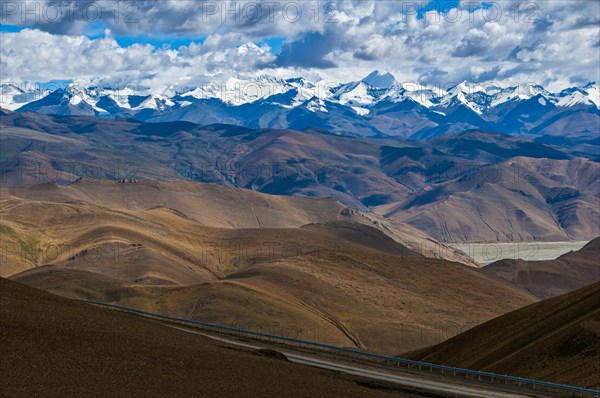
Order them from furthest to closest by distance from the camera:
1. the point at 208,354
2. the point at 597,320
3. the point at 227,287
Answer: the point at 227,287 < the point at 597,320 < the point at 208,354


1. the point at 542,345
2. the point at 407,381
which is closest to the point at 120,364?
the point at 407,381

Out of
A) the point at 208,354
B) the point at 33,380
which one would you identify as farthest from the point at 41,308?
the point at 33,380

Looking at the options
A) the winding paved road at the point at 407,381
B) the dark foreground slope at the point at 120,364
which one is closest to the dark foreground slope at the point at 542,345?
the winding paved road at the point at 407,381

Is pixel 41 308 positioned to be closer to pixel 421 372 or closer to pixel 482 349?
pixel 421 372

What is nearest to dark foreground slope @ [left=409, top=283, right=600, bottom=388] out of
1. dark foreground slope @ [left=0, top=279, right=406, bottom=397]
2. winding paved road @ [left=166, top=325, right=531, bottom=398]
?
winding paved road @ [left=166, top=325, right=531, bottom=398]

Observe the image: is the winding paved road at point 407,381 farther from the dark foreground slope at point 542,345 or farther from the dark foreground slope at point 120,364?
the dark foreground slope at point 542,345

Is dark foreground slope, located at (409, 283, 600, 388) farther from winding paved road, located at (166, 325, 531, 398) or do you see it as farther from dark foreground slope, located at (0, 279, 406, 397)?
dark foreground slope, located at (0, 279, 406, 397)
